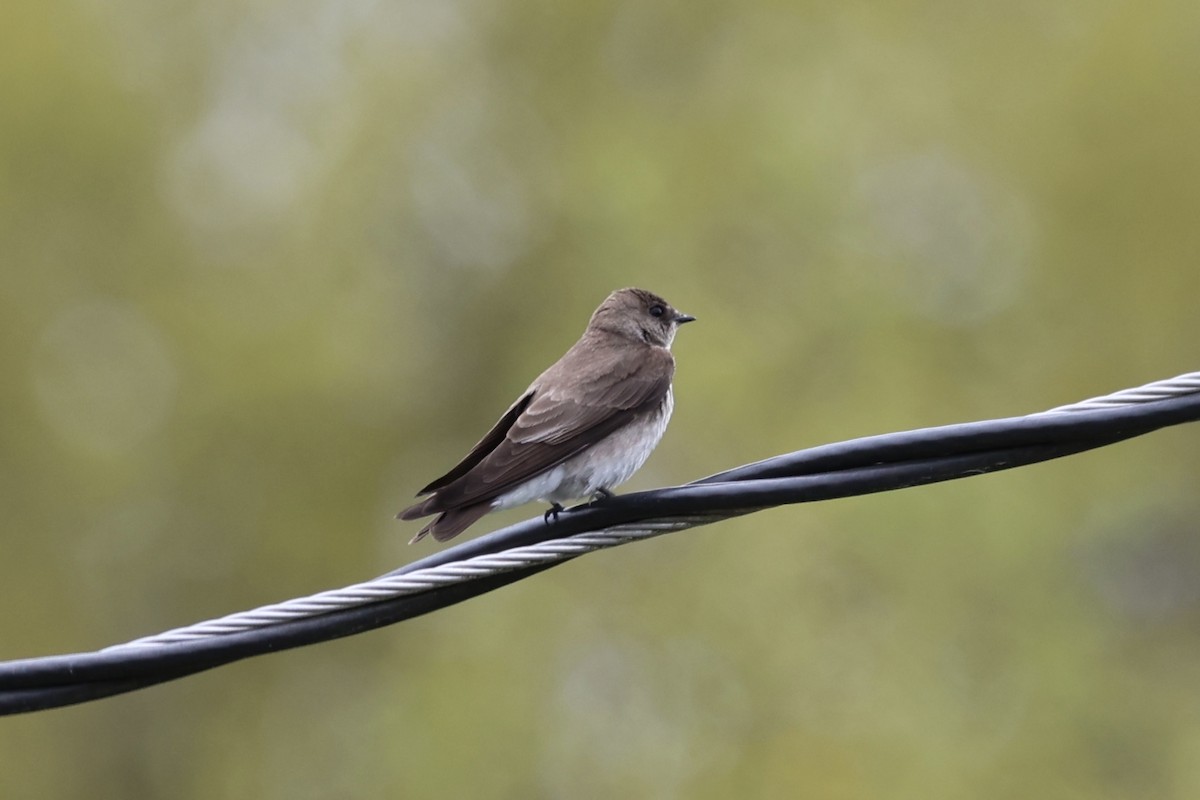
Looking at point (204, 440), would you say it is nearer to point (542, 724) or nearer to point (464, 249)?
point (464, 249)

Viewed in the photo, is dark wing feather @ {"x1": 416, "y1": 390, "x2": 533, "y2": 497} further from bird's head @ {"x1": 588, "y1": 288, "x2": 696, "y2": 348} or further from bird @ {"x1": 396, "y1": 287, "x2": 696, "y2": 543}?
bird's head @ {"x1": 588, "y1": 288, "x2": 696, "y2": 348}

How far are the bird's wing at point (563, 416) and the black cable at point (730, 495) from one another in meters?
1.21

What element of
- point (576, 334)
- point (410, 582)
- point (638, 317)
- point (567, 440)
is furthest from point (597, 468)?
point (576, 334)

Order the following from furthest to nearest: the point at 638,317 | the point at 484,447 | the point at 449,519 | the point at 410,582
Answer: the point at 638,317
the point at 484,447
the point at 449,519
the point at 410,582

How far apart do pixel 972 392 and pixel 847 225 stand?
8.25ft

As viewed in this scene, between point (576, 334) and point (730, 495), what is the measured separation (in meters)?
10.4

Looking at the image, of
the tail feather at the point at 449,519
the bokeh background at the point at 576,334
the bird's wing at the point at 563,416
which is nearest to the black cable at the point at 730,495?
the tail feather at the point at 449,519

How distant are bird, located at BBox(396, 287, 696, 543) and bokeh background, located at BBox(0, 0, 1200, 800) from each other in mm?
5074

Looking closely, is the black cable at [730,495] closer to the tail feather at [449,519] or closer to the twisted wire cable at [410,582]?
the twisted wire cable at [410,582]

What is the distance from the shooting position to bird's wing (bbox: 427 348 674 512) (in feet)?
15.6

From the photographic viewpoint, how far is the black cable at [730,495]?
3105 mm

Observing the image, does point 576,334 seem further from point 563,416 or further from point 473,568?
point 473,568

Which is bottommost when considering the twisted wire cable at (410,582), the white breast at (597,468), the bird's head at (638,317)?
the twisted wire cable at (410,582)

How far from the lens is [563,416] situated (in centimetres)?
527
